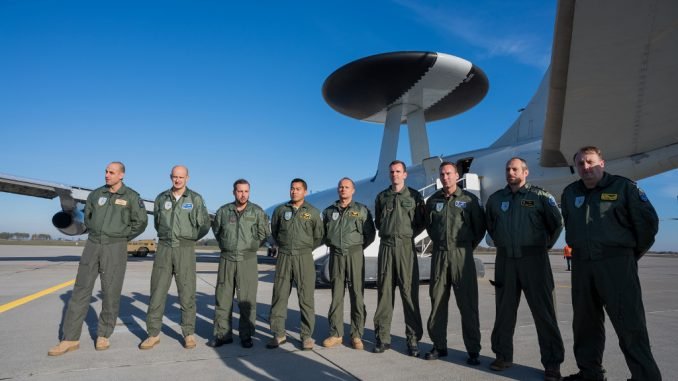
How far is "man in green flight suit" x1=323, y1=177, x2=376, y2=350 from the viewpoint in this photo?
4434 millimetres

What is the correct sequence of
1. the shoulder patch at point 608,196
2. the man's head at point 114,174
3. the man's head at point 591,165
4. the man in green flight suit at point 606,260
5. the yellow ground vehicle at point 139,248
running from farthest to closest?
the yellow ground vehicle at point 139,248 < the man's head at point 114,174 < the man's head at point 591,165 < the shoulder patch at point 608,196 < the man in green flight suit at point 606,260

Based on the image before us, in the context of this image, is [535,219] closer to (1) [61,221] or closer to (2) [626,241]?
(2) [626,241]

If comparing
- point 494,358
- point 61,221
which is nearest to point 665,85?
point 494,358

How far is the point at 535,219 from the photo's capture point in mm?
3734

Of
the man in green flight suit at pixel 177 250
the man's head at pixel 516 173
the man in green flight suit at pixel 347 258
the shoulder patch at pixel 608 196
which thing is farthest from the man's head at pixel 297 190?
the shoulder patch at pixel 608 196

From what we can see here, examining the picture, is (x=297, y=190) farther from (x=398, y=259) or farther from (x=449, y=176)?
(x=449, y=176)

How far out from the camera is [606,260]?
3.11m

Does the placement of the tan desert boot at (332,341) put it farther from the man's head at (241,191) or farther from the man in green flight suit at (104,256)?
the man in green flight suit at (104,256)

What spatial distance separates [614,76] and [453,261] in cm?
388

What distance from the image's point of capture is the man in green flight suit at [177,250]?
4422 mm

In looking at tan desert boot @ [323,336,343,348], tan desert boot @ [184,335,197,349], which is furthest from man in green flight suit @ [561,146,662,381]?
tan desert boot @ [184,335,197,349]

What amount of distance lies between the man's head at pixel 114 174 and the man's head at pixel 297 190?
6.49 ft

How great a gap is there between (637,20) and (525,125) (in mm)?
7893

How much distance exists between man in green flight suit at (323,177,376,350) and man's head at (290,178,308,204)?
1.33 ft
